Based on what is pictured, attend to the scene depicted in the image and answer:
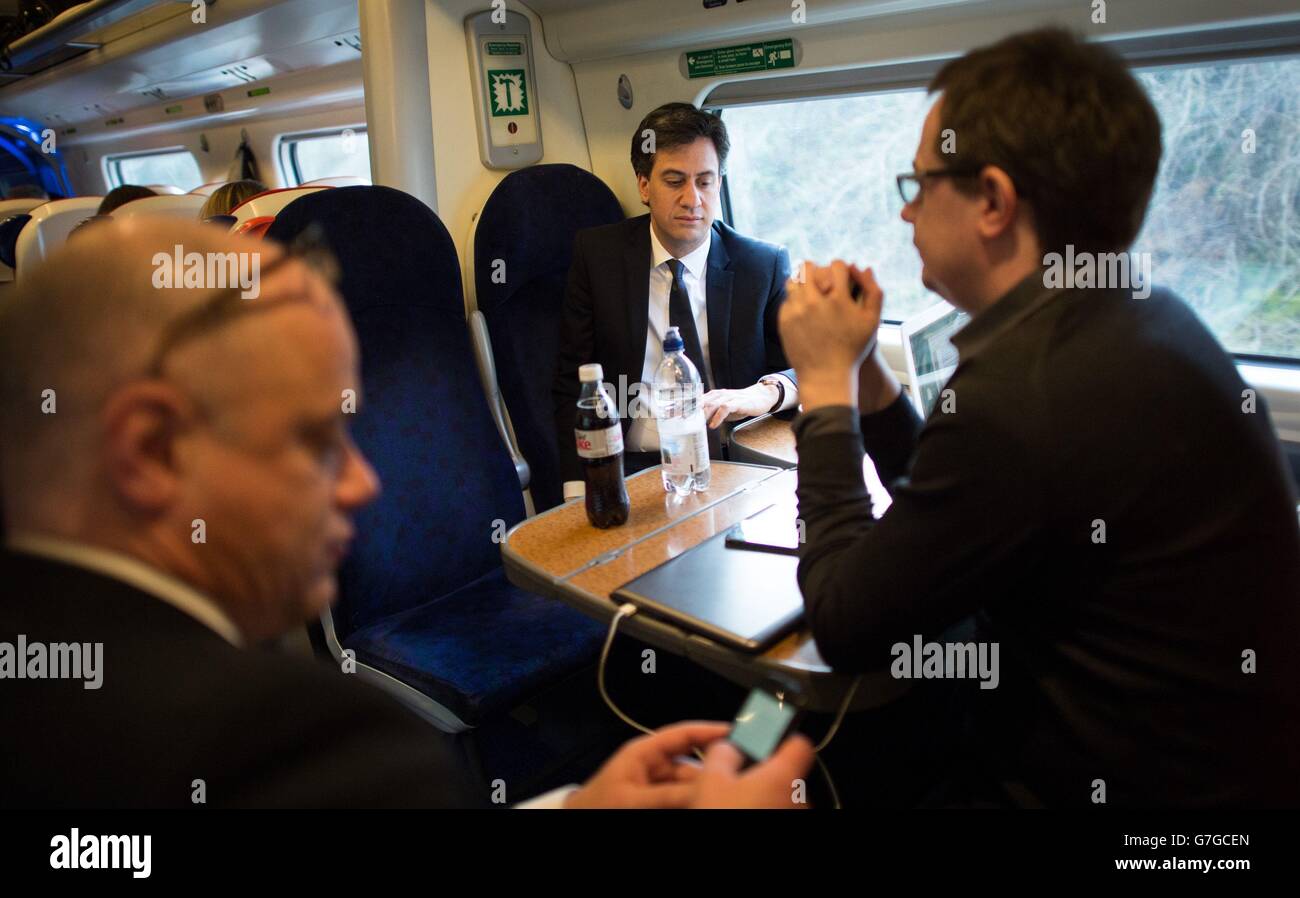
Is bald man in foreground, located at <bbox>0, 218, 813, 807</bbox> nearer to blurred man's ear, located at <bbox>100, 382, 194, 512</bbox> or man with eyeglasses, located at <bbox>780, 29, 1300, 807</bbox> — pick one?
blurred man's ear, located at <bbox>100, 382, 194, 512</bbox>

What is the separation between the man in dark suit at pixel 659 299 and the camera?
2963mm

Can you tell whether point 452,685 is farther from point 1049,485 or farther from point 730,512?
point 1049,485

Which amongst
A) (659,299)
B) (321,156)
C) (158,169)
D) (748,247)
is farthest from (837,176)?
(158,169)

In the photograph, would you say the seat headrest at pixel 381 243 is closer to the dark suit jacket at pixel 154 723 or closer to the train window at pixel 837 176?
the train window at pixel 837 176

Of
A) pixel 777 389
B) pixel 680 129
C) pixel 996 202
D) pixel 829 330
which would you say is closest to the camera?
pixel 996 202

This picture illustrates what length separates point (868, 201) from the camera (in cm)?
322

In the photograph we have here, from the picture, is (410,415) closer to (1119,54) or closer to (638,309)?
(638,309)

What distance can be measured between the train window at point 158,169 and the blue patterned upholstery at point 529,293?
5.06 meters

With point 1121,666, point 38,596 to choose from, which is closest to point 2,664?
point 38,596

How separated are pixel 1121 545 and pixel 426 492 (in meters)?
1.80

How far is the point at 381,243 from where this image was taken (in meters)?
2.38

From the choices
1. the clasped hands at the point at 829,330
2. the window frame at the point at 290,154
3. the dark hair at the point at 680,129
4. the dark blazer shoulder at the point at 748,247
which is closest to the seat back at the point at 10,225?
the window frame at the point at 290,154

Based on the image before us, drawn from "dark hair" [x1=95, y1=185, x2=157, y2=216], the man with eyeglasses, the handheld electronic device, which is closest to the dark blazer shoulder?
the man with eyeglasses

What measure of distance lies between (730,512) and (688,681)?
0.90m
